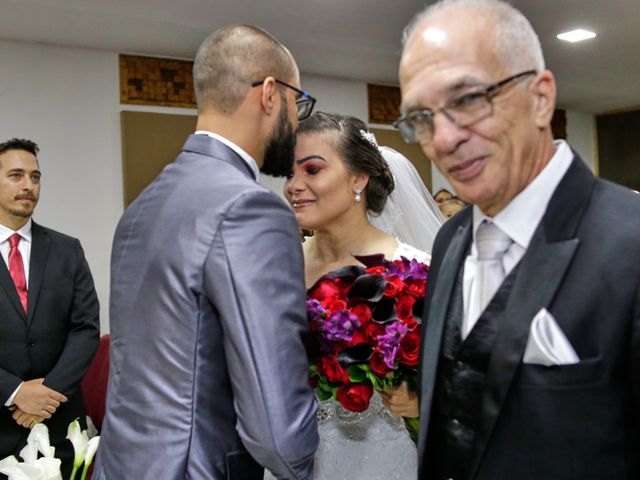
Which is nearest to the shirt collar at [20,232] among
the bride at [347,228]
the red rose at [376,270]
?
the bride at [347,228]

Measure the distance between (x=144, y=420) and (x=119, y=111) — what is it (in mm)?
5052

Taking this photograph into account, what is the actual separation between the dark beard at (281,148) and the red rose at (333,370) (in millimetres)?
498

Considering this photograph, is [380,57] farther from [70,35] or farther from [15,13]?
[15,13]

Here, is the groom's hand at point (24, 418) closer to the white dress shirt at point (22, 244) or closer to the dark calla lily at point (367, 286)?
the white dress shirt at point (22, 244)

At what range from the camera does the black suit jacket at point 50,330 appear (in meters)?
3.28

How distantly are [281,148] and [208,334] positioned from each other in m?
0.54

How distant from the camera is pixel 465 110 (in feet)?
3.61

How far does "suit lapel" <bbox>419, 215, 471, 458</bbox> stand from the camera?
A: 48.6 inches

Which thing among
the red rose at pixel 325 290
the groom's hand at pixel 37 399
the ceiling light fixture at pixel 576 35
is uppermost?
the ceiling light fixture at pixel 576 35

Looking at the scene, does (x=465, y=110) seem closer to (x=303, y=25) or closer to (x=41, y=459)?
(x=41, y=459)

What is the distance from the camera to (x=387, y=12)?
534 cm

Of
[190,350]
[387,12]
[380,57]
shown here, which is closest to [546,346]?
[190,350]

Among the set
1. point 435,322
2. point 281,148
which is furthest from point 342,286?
point 435,322

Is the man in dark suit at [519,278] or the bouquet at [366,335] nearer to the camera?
the man in dark suit at [519,278]
